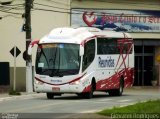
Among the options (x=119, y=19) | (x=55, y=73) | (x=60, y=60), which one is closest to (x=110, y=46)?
(x=60, y=60)

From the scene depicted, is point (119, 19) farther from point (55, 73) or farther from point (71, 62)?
point (55, 73)

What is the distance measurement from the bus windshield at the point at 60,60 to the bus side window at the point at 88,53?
1.61 ft

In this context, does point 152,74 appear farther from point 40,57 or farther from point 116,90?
point 40,57

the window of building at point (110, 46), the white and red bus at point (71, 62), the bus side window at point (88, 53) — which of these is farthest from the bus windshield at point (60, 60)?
the window of building at point (110, 46)

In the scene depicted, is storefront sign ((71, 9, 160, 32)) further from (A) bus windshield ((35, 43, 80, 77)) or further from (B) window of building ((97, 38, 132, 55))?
(A) bus windshield ((35, 43, 80, 77))

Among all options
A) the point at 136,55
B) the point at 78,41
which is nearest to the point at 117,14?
the point at 136,55

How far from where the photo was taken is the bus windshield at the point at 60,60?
97.9 feet

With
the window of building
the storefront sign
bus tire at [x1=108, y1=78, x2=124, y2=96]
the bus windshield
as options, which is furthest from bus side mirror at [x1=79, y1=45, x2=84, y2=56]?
the storefront sign

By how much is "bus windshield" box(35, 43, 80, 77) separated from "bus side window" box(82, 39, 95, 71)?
489 millimetres

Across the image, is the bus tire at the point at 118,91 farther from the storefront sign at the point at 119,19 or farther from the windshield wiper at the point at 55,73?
the storefront sign at the point at 119,19

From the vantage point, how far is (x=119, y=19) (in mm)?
52531

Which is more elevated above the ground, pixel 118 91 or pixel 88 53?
pixel 88 53

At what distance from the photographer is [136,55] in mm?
55406

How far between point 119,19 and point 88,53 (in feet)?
72.5
